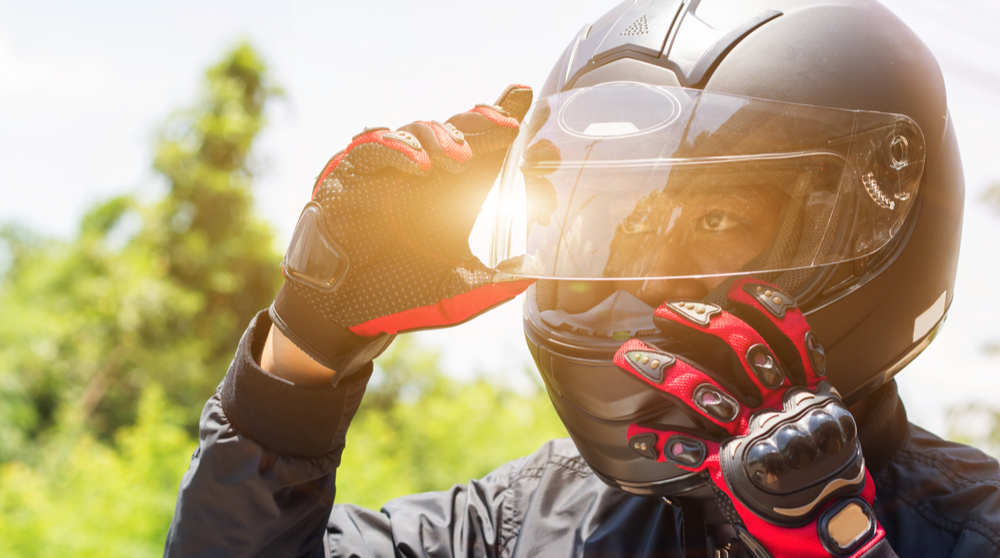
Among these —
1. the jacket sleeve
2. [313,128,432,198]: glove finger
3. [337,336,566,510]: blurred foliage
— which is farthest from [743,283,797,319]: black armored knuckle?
[337,336,566,510]: blurred foliage

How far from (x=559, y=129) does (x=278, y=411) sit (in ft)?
2.04

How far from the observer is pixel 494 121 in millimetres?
974

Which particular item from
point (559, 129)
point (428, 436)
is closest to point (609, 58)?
point (559, 129)

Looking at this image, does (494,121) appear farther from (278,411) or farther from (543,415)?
(543,415)

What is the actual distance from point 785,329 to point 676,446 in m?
0.21

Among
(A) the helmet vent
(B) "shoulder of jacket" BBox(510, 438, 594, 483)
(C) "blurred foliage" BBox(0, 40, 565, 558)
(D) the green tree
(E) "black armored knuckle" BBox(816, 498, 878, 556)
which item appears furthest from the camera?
(D) the green tree

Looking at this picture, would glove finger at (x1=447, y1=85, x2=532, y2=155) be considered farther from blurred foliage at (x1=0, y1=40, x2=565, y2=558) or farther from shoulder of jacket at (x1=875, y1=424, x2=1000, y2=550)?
blurred foliage at (x1=0, y1=40, x2=565, y2=558)

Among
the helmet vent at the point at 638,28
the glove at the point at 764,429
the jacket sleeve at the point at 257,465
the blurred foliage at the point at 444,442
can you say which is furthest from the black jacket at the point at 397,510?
the blurred foliage at the point at 444,442

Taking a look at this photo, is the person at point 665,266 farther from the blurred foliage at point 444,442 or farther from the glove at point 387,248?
the blurred foliage at point 444,442

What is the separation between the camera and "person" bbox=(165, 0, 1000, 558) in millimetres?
918

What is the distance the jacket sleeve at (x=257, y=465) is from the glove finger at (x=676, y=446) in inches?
18.1

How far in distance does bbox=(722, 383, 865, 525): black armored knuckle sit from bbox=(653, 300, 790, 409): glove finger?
5cm

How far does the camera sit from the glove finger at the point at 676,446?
0.83 m

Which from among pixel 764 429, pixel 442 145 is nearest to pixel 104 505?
pixel 442 145
